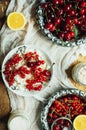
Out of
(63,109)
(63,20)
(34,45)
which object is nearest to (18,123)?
(63,109)

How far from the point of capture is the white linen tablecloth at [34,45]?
139 cm

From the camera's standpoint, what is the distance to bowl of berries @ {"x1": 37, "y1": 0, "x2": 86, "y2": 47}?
134 centimetres

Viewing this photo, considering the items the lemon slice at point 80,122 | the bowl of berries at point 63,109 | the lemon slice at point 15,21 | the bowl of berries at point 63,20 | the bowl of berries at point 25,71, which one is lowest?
the lemon slice at point 80,122

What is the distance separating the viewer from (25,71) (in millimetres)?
1344

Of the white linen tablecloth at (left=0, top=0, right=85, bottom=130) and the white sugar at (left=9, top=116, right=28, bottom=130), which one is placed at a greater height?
the white linen tablecloth at (left=0, top=0, right=85, bottom=130)

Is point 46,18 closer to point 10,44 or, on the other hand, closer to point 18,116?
point 10,44

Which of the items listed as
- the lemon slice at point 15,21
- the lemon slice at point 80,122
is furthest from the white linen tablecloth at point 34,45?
the lemon slice at point 80,122

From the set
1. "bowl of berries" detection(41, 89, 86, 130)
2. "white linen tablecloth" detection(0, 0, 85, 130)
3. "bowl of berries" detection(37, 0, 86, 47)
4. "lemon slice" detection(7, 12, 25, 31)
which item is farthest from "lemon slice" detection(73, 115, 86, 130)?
"lemon slice" detection(7, 12, 25, 31)

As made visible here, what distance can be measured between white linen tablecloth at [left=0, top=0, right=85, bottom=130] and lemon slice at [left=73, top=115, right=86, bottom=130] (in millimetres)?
138

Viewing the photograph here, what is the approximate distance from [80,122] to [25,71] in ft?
0.95

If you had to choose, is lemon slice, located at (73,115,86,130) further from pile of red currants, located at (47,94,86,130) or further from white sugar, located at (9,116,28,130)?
white sugar, located at (9,116,28,130)

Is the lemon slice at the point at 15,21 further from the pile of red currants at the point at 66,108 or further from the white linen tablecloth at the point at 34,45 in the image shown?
the pile of red currants at the point at 66,108

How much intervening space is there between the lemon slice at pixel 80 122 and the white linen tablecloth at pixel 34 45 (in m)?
0.14

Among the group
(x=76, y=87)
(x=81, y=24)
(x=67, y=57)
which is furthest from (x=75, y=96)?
(x=81, y=24)
